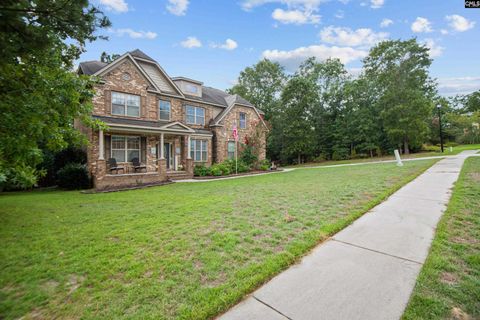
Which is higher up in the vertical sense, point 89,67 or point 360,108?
point 360,108

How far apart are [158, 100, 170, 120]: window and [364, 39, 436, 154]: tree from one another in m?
23.7

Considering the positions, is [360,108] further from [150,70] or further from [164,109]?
[150,70]

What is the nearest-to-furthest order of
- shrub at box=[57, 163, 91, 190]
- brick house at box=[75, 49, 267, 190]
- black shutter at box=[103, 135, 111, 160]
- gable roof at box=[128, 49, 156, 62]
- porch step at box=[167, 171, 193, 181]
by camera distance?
shrub at box=[57, 163, 91, 190] < brick house at box=[75, 49, 267, 190] < black shutter at box=[103, 135, 111, 160] < porch step at box=[167, 171, 193, 181] < gable roof at box=[128, 49, 156, 62]

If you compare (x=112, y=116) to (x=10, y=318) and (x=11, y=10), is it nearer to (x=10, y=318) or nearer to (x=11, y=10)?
(x=11, y=10)

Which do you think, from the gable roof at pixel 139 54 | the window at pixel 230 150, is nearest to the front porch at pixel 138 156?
the window at pixel 230 150

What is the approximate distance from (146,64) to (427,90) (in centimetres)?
3460

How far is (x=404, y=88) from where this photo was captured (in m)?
23.3

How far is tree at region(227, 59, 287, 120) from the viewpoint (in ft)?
119

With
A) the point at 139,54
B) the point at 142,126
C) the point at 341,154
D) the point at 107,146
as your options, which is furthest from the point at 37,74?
the point at 341,154

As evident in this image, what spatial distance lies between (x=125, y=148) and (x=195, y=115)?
6.40 m

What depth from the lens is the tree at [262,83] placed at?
119ft

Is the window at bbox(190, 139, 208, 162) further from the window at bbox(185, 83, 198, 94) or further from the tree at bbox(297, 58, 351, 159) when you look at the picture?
the tree at bbox(297, 58, 351, 159)

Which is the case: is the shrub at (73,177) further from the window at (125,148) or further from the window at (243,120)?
the window at (243,120)

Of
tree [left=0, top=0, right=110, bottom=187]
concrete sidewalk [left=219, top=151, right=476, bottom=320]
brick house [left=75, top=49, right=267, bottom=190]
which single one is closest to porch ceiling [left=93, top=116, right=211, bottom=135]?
brick house [left=75, top=49, right=267, bottom=190]
